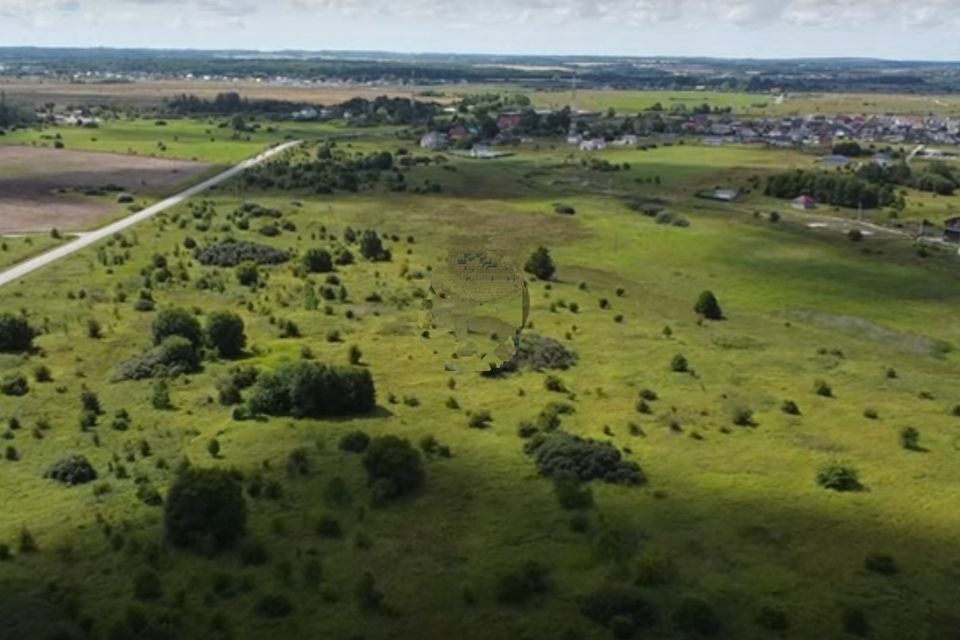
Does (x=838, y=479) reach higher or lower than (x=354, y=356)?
higher

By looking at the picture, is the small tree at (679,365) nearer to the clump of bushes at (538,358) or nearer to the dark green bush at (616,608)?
the clump of bushes at (538,358)

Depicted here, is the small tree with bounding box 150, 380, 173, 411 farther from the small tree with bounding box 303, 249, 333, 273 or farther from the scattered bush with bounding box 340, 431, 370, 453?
the small tree with bounding box 303, 249, 333, 273

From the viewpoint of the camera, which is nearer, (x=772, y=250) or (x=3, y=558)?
(x=3, y=558)

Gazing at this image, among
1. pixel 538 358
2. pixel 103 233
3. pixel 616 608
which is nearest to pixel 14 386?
pixel 538 358

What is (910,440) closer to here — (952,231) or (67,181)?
(952,231)

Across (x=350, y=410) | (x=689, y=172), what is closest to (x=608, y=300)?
(x=350, y=410)

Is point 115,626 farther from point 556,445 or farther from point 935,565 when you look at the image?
point 935,565
